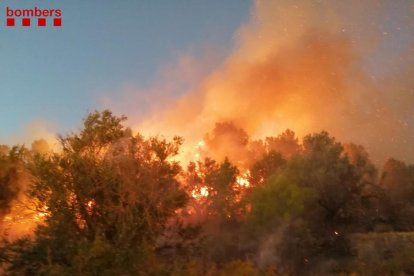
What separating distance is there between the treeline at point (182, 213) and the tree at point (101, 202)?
35 mm

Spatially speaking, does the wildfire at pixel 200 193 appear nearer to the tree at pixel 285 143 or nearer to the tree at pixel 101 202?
the tree at pixel 101 202

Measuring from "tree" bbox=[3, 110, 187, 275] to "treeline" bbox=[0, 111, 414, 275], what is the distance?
1.4 inches

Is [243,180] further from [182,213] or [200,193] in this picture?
[182,213]

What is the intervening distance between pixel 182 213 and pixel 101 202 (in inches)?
219

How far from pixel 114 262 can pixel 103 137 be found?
6115 millimetres

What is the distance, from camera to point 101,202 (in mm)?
14391

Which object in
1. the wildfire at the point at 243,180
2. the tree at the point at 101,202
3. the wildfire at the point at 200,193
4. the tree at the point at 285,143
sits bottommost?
the tree at the point at 101,202

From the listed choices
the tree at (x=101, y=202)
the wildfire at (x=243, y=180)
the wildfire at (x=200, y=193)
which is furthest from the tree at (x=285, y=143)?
the tree at (x=101, y=202)

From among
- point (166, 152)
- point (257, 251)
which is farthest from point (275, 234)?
point (166, 152)

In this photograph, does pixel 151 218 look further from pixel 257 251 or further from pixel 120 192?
pixel 257 251

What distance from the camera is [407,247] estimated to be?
26.6 metres

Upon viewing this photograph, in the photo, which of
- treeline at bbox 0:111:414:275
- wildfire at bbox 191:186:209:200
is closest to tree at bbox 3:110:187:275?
treeline at bbox 0:111:414:275

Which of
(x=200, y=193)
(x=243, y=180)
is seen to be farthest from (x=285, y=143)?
(x=200, y=193)

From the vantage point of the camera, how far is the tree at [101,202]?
464 inches
